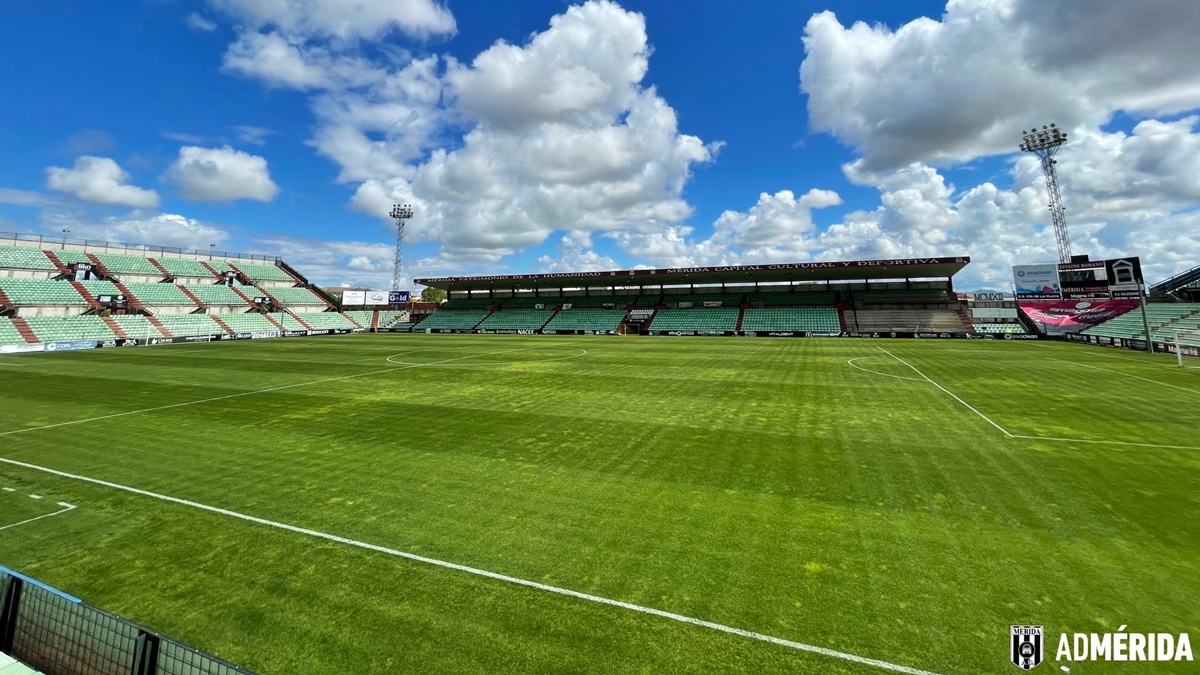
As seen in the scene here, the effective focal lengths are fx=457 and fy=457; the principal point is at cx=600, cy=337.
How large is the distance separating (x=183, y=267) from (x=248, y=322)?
45.9 ft

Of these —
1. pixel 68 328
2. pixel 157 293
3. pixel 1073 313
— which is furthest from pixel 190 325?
pixel 1073 313

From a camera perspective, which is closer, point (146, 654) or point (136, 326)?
point (146, 654)

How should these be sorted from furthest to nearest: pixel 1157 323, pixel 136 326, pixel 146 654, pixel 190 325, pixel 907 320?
1. pixel 907 320
2. pixel 190 325
3. pixel 136 326
4. pixel 1157 323
5. pixel 146 654

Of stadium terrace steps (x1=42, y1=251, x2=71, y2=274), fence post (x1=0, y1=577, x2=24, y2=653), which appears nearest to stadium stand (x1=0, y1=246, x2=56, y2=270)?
stadium terrace steps (x1=42, y1=251, x2=71, y2=274)

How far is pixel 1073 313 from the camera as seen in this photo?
4712cm

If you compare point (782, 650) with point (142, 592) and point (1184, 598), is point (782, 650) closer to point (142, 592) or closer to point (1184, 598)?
point (1184, 598)

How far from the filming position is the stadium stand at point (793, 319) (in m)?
53.5

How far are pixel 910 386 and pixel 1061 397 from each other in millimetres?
4053

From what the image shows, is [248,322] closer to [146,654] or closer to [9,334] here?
[9,334]

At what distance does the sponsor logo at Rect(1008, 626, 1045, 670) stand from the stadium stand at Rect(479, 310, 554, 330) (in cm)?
6093

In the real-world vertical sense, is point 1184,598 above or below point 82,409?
below

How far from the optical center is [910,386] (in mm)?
17125

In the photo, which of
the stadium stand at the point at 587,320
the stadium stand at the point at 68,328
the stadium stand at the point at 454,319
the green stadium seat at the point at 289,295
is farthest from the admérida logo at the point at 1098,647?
the green stadium seat at the point at 289,295

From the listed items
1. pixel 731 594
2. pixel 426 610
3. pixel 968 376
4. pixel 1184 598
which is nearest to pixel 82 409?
pixel 426 610
